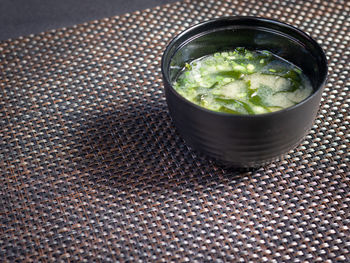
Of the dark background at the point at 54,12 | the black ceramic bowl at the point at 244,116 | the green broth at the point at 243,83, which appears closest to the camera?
the black ceramic bowl at the point at 244,116

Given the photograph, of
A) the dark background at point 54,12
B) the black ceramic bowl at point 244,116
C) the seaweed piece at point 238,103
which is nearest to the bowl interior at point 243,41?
the black ceramic bowl at point 244,116

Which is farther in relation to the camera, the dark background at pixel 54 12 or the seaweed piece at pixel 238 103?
the dark background at pixel 54 12

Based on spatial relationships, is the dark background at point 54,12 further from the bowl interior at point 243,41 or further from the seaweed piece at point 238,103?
the seaweed piece at point 238,103

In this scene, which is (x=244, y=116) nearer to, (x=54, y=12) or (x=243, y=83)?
(x=243, y=83)

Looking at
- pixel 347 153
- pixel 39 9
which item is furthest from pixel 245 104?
pixel 39 9

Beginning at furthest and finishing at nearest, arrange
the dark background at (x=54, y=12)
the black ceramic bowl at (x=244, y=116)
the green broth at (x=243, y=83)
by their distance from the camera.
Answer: the dark background at (x=54, y=12) → the green broth at (x=243, y=83) → the black ceramic bowl at (x=244, y=116)

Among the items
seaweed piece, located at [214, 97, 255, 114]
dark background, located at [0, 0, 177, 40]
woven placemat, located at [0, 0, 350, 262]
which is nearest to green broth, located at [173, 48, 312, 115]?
seaweed piece, located at [214, 97, 255, 114]

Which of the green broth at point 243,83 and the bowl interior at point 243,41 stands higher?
the bowl interior at point 243,41
